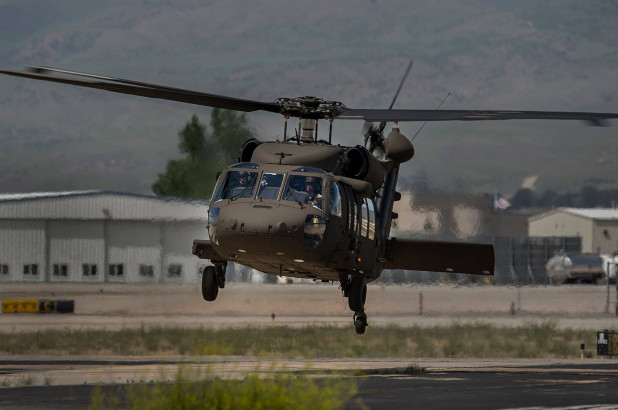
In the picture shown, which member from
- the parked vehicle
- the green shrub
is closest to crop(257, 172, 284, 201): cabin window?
the green shrub

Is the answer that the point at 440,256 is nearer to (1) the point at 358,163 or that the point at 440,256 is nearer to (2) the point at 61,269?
(1) the point at 358,163

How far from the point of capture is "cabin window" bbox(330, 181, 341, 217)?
29172 mm

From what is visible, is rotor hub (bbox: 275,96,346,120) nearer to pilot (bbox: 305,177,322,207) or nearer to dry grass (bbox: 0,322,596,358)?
pilot (bbox: 305,177,322,207)

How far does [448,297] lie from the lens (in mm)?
90188

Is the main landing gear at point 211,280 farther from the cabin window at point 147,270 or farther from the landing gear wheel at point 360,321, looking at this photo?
the cabin window at point 147,270

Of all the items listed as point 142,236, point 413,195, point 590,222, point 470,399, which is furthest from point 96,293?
point 470,399

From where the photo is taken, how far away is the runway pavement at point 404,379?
43500mm

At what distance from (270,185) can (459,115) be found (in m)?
5.21

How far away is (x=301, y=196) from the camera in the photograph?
2884 centimetres

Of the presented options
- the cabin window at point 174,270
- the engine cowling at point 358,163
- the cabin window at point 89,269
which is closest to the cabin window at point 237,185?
the engine cowling at point 358,163

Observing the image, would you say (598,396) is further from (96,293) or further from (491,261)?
(96,293)

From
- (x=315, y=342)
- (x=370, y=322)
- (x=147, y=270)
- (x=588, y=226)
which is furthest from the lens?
(x=588, y=226)

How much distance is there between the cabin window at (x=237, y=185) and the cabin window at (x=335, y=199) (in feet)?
6.19

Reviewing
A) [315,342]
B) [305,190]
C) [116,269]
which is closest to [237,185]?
[305,190]
